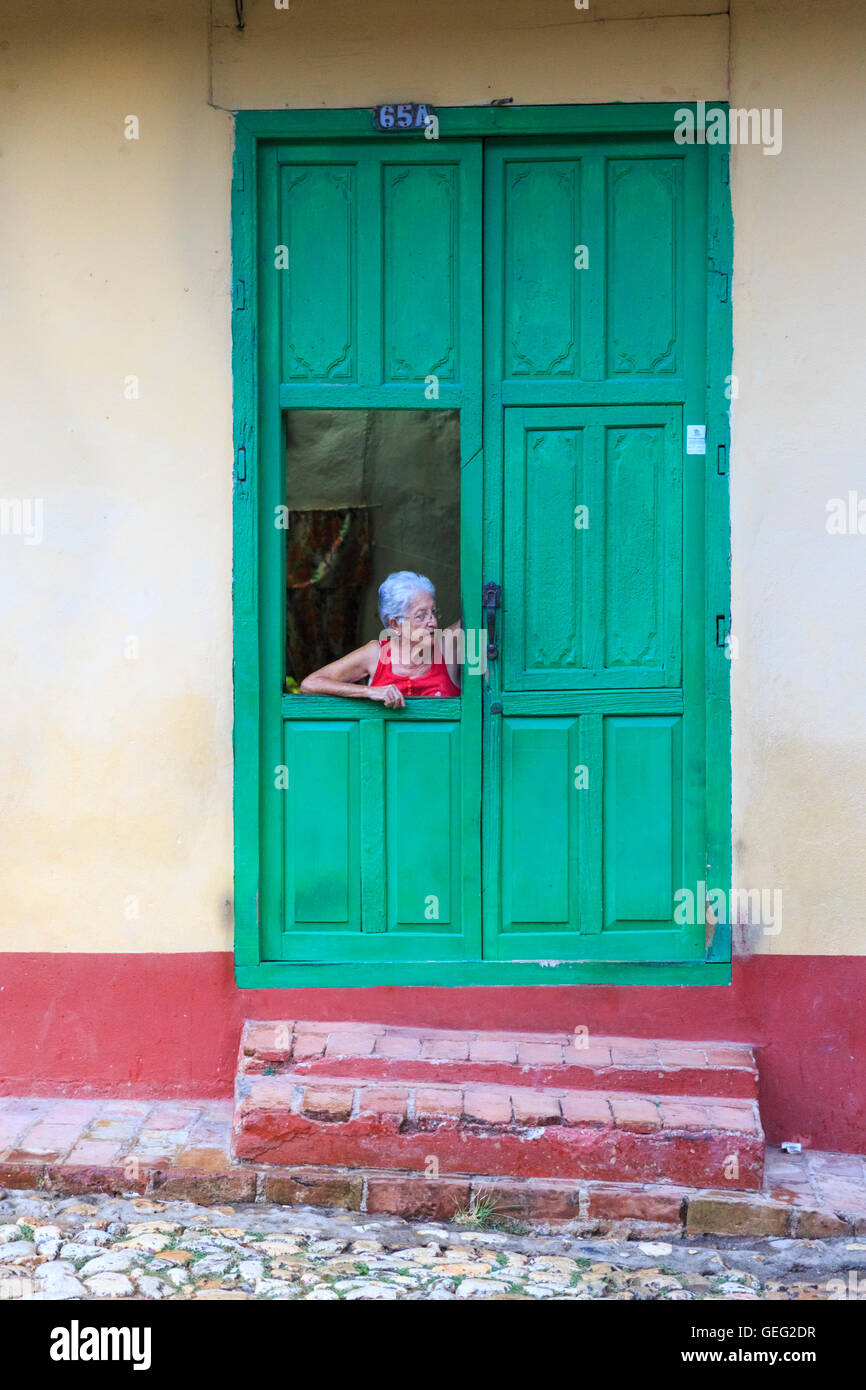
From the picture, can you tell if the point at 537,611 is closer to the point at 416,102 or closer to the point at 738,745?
the point at 738,745

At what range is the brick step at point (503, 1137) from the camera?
3898 mm

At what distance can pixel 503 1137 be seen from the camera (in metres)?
3.91

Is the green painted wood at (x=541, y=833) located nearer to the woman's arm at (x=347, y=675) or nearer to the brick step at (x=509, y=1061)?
the brick step at (x=509, y=1061)

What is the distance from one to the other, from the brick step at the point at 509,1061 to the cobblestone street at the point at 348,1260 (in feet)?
1.45

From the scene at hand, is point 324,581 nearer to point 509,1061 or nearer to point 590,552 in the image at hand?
point 590,552

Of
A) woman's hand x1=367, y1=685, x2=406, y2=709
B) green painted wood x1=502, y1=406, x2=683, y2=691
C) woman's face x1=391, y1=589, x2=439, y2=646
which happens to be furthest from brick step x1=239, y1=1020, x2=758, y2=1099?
woman's face x1=391, y1=589, x2=439, y2=646

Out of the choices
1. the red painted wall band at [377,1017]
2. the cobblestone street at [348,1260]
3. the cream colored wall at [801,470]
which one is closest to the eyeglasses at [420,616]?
the cream colored wall at [801,470]

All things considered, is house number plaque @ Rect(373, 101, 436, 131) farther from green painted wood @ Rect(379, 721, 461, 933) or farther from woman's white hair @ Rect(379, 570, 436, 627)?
green painted wood @ Rect(379, 721, 461, 933)

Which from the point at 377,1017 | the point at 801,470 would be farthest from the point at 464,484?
the point at 377,1017

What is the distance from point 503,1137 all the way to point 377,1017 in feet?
2.17

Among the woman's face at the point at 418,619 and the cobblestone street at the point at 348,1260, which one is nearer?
the cobblestone street at the point at 348,1260

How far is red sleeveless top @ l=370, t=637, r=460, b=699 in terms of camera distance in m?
4.39

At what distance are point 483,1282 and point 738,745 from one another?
1.89m

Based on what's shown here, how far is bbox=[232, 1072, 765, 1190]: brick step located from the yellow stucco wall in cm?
69
